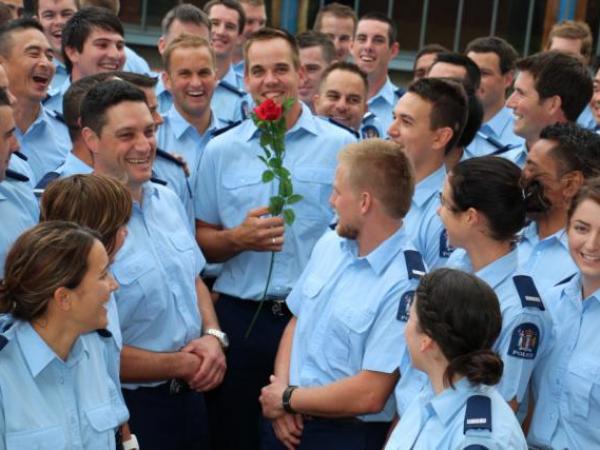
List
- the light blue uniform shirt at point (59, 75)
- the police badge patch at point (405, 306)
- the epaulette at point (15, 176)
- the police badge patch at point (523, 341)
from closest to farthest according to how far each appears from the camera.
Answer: the police badge patch at point (523, 341), the police badge patch at point (405, 306), the epaulette at point (15, 176), the light blue uniform shirt at point (59, 75)

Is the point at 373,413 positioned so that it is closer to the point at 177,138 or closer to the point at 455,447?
the point at 455,447

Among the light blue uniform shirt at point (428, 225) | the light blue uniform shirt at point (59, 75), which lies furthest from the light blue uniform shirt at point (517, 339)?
the light blue uniform shirt at point (59, 75)

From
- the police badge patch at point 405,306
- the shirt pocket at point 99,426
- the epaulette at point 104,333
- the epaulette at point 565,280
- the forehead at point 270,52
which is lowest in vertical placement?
the shirt pocket at point 99,426

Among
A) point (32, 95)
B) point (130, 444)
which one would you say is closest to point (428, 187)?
point (130, 444)

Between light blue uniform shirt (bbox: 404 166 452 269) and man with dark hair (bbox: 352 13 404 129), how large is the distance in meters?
3.02

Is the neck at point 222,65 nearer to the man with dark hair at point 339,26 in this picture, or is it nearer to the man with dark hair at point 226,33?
the man with dark hair at point 226,33

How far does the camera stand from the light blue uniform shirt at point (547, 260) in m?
3.79

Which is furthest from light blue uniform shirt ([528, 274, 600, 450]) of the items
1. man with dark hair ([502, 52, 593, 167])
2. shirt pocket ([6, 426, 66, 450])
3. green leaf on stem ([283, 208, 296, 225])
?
man with dark hair ([502, 52, 593, 167])

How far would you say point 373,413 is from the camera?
354 centimetres

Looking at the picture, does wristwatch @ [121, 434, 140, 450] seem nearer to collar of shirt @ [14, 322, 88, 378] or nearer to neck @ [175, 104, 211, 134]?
collar of shirt @ [14, 322, 88, 378]

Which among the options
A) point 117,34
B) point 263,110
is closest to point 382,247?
point 263,110

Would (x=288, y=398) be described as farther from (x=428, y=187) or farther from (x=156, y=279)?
(x=428, y=187)

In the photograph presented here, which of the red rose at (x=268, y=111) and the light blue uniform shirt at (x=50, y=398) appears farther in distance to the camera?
the red rose at (x=268, y=111)

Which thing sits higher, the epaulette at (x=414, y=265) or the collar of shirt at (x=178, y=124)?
the collar of shirt at (x=178, y=124)
